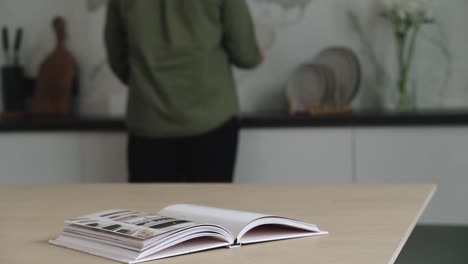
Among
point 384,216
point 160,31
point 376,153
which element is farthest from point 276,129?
point 384,216

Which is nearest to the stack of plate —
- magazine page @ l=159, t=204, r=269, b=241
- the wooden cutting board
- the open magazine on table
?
the wooden cutting board

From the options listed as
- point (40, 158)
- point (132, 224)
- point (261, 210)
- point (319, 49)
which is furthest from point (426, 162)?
point (132, 224)

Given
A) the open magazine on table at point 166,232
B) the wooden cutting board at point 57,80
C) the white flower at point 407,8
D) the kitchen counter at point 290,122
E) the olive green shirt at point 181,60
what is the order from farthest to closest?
1. the wooden cutting board at point 57,80
2. the white flower at point 407,8
3. the kitchen counter at point 290,122
4. the olive green shirt at point 181,60
5. the open magazine on table at point 166,232

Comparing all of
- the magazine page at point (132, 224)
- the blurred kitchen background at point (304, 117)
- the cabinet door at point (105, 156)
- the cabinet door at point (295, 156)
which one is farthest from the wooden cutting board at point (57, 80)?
the magazine page at point (132, 224)

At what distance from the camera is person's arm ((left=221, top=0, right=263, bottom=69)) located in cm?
305

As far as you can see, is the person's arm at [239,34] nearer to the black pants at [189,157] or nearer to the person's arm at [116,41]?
the black pants at [189,157]

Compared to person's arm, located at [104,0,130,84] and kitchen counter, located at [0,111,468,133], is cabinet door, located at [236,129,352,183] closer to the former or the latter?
kitchen counter, located at [0,111,468,133]

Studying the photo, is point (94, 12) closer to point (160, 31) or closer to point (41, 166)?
Result: point (41, 166)

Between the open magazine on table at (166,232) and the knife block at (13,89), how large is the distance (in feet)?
8.77

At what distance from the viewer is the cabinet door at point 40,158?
358 cm

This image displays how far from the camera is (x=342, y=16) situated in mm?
3756

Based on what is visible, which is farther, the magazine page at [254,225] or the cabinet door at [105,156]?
the cabinet door at [105,156]

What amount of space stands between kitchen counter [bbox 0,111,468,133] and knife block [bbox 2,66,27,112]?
41 centimetres

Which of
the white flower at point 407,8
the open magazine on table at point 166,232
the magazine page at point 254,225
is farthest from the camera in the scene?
the white flower at point 407,8
